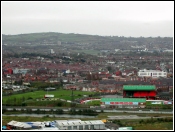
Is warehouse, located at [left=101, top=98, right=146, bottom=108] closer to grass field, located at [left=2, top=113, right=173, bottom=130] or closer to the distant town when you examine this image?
the distant town

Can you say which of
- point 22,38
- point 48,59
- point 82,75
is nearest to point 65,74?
point 82,75

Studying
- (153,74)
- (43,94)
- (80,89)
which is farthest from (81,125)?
(153,74)

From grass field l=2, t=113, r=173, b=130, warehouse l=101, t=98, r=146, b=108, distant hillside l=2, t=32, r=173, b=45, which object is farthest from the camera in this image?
distant hillside l=2, t=32, r=173, b=45

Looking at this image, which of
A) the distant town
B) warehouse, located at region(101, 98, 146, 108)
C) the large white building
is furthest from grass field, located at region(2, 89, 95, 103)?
the large white building

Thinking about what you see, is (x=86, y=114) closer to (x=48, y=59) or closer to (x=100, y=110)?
(x=100, y=110)

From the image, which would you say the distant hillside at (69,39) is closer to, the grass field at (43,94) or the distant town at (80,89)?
the distant town at (80,89)

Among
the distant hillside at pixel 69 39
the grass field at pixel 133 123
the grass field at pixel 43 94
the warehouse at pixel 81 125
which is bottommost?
the grass field at pixel 133 123

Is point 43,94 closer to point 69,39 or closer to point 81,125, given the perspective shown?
point 81,125

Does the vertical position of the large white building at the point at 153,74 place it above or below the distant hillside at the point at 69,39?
below

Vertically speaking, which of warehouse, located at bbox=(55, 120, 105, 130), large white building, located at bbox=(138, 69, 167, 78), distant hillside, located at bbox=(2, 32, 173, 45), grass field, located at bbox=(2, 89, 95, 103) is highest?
distant hillside, located at bbox=(2, 32, 173, 45)

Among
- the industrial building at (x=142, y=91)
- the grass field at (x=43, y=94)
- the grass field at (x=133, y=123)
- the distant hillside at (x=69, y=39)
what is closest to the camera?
the grass field at (x=133, y=123)

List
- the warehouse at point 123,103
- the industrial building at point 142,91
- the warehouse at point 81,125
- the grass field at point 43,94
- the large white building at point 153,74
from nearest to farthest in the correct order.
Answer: the warehouse at point 81,125 < the warehouse at point 123,103 < the grass field at point 43,94 < the industrial building at point 142,91 < the large white building at point 153,74

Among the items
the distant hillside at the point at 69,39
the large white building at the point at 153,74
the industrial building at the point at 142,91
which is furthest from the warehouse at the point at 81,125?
the distant hillside at the point at 69,39
